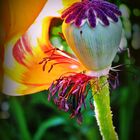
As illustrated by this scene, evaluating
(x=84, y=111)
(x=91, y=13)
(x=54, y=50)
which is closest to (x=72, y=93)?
(x=84, y=111)

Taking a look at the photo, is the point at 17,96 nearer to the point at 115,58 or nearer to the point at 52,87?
the point at 52,87

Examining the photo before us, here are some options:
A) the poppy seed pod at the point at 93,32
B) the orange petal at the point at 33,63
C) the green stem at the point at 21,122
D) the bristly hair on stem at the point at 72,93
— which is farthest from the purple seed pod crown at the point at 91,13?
the green stem at the point at 21,122

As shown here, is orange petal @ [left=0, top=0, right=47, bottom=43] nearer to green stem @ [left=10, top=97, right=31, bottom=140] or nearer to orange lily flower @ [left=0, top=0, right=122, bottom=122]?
orange lily flower @ [left=0, top=0, right=122, bottom=122]

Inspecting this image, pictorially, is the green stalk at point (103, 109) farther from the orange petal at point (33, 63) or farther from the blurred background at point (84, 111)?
the orange petal at point (33, 63)

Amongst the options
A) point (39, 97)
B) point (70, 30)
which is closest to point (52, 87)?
point (39, 97)

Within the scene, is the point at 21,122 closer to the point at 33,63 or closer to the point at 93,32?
the point at 33,63

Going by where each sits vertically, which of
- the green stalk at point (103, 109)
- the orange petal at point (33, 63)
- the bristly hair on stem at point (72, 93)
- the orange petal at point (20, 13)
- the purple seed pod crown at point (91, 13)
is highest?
the orange petal at point (20, 13)

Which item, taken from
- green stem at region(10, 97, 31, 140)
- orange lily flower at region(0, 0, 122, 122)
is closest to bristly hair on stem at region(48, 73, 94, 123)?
orange lily flower at region(0, 0, 122, 122)
